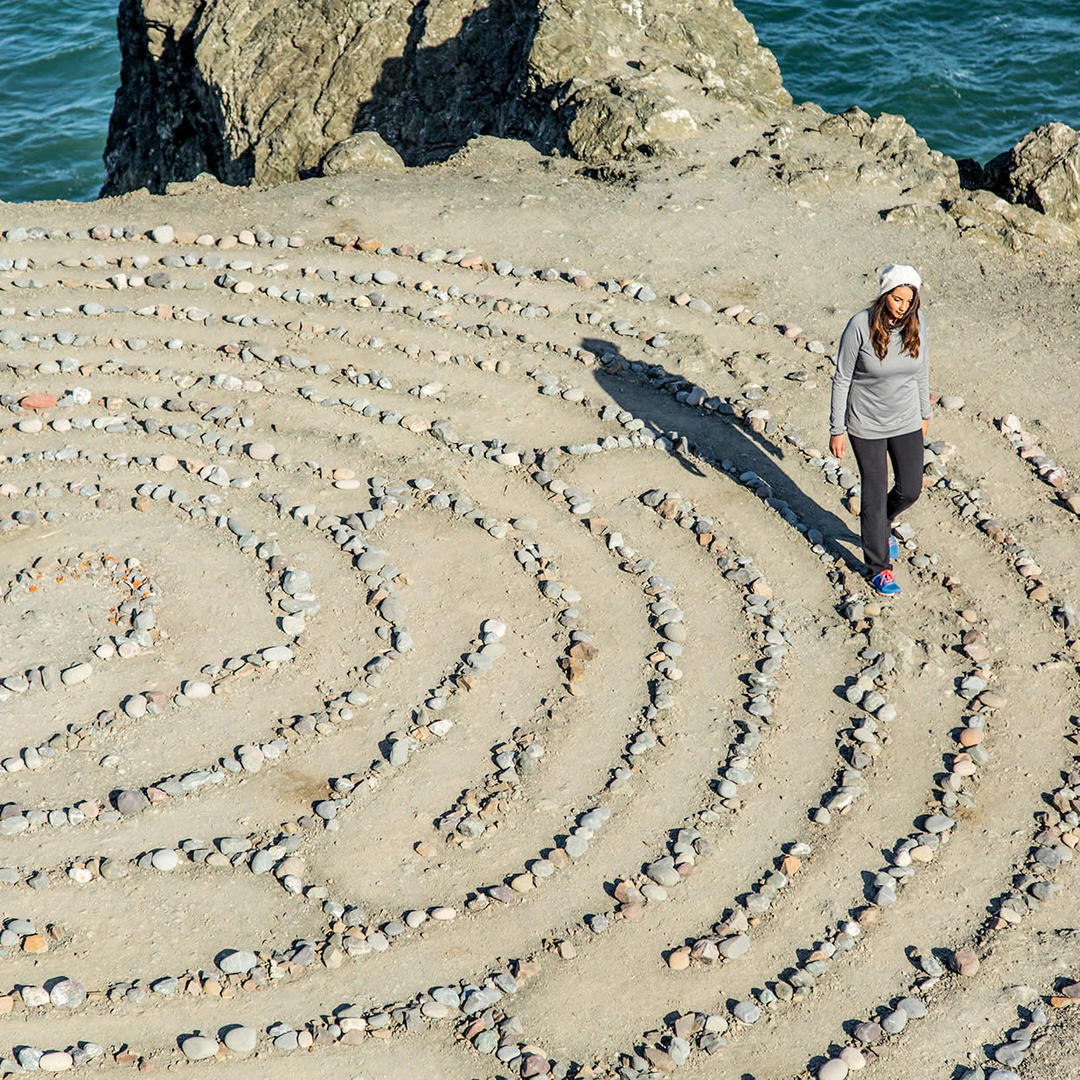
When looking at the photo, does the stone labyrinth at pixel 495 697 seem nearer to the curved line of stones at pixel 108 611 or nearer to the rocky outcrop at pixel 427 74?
the curved line of stones at pixel 108 611

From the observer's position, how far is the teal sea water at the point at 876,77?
1039 inches

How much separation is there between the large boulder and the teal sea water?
11.5m

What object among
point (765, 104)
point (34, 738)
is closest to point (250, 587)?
point (34, 738)

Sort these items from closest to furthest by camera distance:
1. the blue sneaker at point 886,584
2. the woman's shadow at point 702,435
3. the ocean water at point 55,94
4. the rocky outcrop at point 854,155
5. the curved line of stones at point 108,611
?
the curved line of stones at point 108,611
the blue sneaker at point 886,584
the woman's shadow at point 702,435
the rocky outcrop at point 854,155
the ocean water at point 55,94

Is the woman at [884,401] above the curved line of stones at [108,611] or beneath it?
above

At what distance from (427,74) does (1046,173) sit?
8.49 meters

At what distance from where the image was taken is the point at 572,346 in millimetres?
11805

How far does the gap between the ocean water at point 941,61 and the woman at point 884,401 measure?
1906 centimetres

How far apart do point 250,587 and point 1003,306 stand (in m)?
7.89

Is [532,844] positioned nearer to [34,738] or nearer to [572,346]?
[34,738]

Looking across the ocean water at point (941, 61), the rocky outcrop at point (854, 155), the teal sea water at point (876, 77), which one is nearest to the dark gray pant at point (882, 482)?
the rocky outcrop at point (854, 155)

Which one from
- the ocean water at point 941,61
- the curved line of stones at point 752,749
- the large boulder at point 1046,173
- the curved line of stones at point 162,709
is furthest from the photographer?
the ocean water at point 941,61

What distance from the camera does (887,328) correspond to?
319 inches

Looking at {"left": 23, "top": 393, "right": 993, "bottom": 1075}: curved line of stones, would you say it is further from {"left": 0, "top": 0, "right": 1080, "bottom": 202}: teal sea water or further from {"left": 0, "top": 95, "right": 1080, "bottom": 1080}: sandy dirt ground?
{"left": 0, "top": 0, "right": 1080, "bottom": 202}: teal sea water
